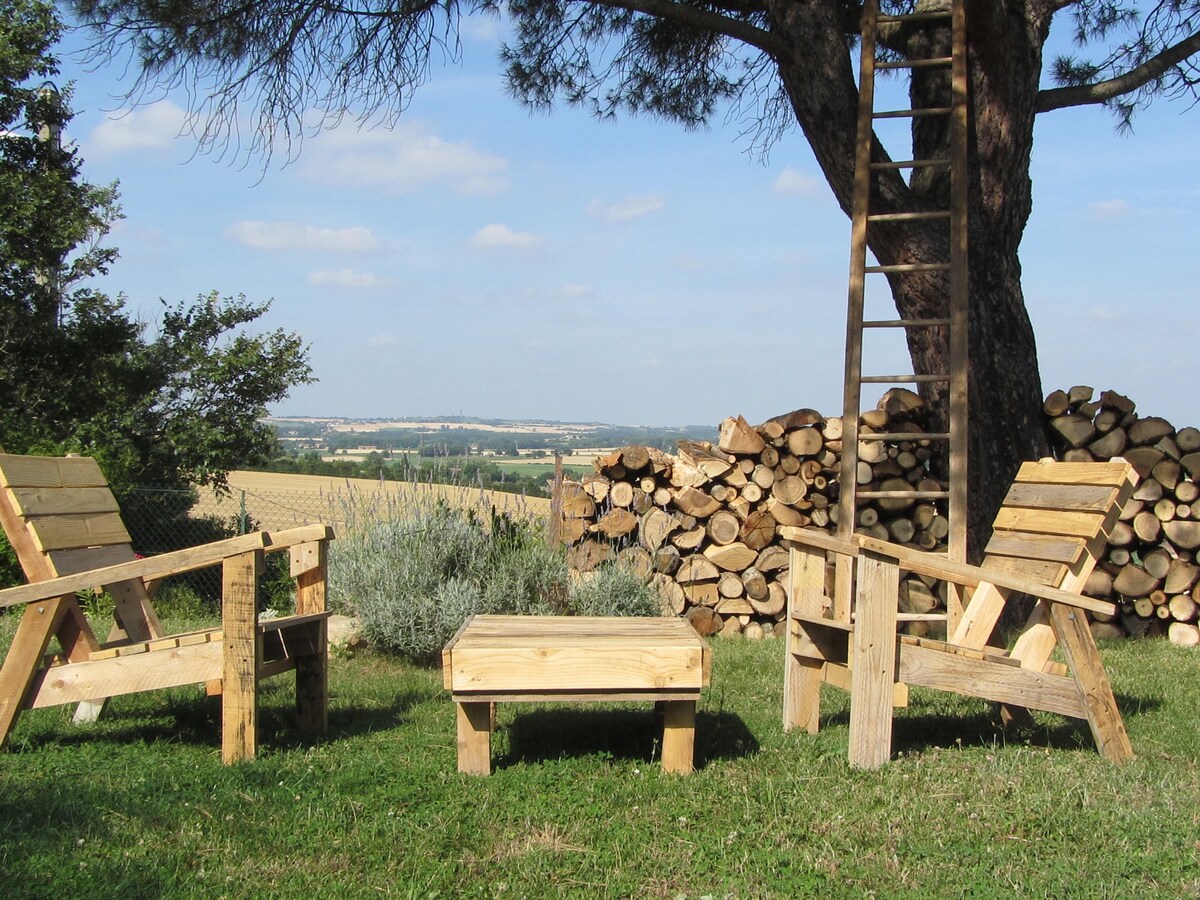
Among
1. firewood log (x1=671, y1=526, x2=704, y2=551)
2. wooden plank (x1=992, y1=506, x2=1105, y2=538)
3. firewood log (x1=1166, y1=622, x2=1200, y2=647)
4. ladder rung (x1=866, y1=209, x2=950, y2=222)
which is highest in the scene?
ladder rung (x1=866, y1=209, x2=950, y2=222)

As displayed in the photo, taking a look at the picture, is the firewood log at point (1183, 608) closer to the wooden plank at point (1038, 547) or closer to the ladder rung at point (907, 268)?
the ladder rung at point (907, 268)

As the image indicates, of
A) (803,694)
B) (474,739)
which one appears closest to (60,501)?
(474,739)

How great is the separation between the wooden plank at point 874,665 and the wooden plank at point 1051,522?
78 cm

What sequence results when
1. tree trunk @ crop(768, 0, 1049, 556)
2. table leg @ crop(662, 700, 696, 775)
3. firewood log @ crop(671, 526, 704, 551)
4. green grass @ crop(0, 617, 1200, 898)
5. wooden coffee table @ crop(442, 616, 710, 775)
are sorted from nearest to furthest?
green grass @ crop(0, 617, 1200, 898)
wooden coffee table @ crop(442, 616, 710, 775)
table leg @ crop(662, 700, 696, 775)
tree trunk @ crop(768, 0, 1049, 556)
firewood log @ crop(671, 526, 704, 551)

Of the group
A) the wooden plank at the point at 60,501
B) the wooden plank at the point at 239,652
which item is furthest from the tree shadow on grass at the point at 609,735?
the wooden plank at the point at 60,501

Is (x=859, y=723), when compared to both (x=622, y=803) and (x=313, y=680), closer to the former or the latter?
(x=622, y=803)

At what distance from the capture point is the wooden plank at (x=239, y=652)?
364 cm

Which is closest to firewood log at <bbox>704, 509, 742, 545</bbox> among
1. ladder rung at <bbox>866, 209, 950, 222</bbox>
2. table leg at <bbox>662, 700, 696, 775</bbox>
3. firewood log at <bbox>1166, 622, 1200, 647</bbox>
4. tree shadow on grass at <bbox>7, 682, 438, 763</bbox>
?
ladder rung at <bbox>866, 209, 950, 222</bbox>

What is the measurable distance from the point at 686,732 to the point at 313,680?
4.80 ft

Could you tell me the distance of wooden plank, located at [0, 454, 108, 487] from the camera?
3.93 m

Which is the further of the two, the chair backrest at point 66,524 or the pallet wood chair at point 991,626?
the chair backrest at point 66,524

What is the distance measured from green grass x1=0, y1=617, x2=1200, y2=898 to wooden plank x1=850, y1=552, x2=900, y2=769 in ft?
0.32

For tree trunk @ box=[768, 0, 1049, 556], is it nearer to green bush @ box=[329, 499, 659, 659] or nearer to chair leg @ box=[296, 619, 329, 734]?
green bush @ box=[329, 499, 659, 659]

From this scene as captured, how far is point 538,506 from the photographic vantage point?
23.6ft
